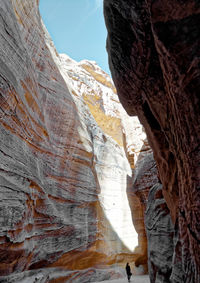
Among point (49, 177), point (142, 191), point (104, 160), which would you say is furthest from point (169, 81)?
point (142, 191)

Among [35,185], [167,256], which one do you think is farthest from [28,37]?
[167,256]

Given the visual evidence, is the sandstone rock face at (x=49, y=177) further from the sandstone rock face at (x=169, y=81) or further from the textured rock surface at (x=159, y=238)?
the textured rock surface at (x=159, y=238)

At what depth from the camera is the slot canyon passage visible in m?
3.04

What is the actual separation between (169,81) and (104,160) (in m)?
12.1

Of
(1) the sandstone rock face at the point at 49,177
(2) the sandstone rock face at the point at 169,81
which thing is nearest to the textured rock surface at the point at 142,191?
(1) the sandstone rock face at the point at 49,177

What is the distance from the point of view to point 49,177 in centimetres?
979

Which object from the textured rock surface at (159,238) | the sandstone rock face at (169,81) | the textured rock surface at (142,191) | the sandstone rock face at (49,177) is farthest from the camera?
the textured rock surface at (142,191)

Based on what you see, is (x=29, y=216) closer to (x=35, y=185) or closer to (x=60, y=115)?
(x=35, y=185)

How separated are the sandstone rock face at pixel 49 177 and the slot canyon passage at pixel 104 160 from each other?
0.18 ft

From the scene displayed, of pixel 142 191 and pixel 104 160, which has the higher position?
pixel 104 160

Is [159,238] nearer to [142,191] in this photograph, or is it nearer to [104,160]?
[142,191]

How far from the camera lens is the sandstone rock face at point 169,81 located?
106 inches

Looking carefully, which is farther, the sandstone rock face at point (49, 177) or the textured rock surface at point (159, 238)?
the sandstone rock face at point (49, 177)

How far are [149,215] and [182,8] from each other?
6.56 meters
